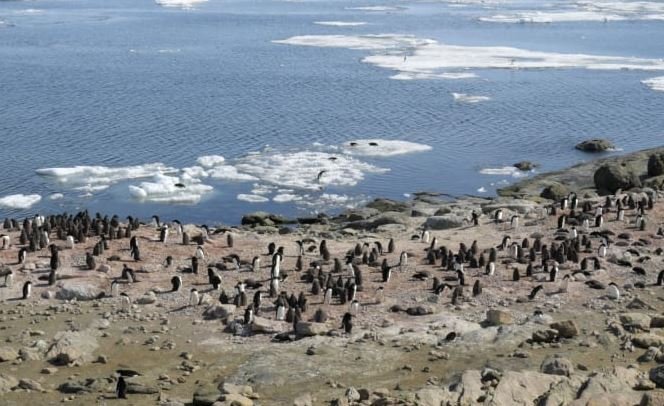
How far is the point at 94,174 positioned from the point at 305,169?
9746 millimetres

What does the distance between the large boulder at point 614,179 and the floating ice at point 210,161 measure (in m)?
17.7

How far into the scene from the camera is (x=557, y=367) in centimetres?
1761

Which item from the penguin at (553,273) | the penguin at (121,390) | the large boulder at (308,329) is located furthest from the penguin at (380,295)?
the penguin at (121,390)

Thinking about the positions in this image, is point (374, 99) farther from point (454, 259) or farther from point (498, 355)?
point (498, 355)

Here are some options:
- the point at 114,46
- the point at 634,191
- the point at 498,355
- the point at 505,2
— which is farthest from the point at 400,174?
the point at 505,2

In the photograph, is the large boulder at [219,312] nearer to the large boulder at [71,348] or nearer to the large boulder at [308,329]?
the large boulder at [308,329]

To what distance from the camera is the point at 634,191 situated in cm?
3766

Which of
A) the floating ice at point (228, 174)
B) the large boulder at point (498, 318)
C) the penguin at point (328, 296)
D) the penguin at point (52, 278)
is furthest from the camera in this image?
the floating ice at point (228, 174)

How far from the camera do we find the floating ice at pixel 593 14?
368 ft

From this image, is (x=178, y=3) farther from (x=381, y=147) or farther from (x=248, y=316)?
(x=248, y=316)

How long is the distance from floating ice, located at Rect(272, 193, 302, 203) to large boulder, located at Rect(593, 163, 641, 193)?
12986 millimetres

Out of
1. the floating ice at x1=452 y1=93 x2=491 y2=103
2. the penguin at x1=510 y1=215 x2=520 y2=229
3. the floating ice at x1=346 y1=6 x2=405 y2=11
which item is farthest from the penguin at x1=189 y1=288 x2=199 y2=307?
the floating ice at x1=346 y1=6 x2=405 y2=11

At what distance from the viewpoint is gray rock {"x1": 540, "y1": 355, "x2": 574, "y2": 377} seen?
17469mm

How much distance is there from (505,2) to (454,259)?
117755 mm
